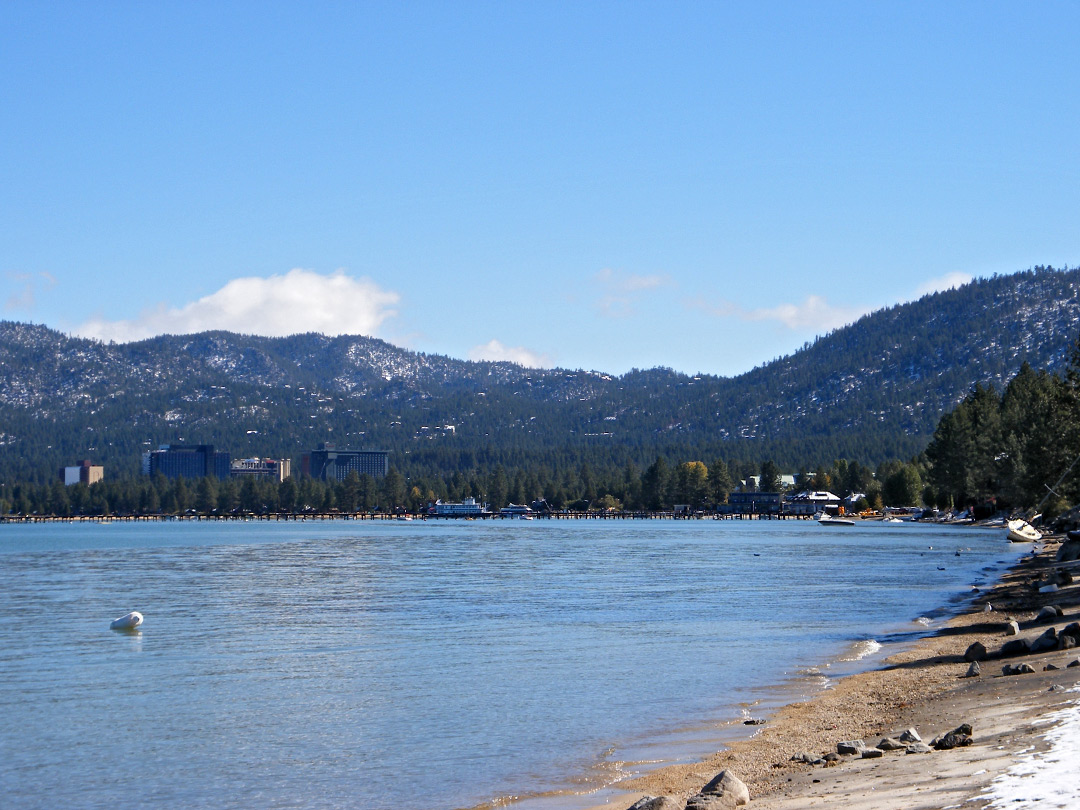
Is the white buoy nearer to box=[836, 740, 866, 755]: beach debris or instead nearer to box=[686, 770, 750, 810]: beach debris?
box=[836, 740, 866, 755]: beach debris

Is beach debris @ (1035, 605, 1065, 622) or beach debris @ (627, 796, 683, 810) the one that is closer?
beach debris @ (627, 796, 683, 810)

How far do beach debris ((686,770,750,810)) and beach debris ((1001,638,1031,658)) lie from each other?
17.7 m

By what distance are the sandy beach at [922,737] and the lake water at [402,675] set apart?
1673mm

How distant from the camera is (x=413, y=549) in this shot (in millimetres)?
135625

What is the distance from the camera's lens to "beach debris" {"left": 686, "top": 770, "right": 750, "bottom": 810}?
18.0 meters

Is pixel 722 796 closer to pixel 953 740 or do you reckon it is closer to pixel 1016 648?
pixel 953 740

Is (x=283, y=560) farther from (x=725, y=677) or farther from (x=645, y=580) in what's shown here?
(x=725, y=677)

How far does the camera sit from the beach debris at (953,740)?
19.9 meters

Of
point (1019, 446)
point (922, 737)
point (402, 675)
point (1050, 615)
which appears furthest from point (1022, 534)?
point (922, 737)

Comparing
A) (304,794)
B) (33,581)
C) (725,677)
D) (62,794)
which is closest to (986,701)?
(725,677)

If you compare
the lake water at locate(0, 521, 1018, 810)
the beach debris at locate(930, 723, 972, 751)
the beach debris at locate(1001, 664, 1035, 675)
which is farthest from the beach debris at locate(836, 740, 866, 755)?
the beach debris at locate(1001, 664, 1035, 675)

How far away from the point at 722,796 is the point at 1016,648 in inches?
729

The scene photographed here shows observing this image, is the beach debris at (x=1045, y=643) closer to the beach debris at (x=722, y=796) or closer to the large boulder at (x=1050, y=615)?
the large boulder at (x=1050, y=615)

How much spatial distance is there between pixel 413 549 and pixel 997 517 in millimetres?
94795
